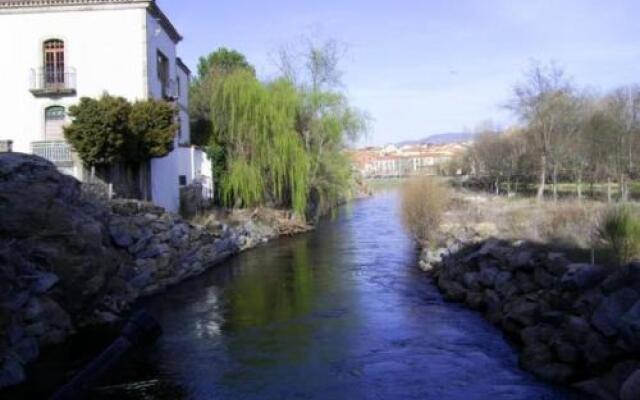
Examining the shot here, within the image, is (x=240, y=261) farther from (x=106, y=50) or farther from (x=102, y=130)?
(x=106, y=50)

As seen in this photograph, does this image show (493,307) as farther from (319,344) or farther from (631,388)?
(631,388)

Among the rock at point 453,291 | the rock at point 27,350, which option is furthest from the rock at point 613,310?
the rock at point 27,350

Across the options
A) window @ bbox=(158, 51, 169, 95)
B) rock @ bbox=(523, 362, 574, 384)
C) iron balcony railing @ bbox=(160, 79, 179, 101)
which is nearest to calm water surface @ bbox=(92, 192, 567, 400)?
rock @ bbox=(523, 362, 574, 384)

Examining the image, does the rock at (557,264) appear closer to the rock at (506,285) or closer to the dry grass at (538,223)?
the rock at (506,285)

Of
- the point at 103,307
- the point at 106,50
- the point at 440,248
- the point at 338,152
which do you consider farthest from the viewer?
the point at 338,152

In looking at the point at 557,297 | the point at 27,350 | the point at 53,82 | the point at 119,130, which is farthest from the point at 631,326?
the point at 53,82

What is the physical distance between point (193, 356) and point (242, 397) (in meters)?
2.53

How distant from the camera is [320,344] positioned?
535 inches

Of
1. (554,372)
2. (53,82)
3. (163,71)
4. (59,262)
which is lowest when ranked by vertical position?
(554,372)

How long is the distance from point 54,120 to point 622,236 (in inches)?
890

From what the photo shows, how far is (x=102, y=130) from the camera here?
24.2 m

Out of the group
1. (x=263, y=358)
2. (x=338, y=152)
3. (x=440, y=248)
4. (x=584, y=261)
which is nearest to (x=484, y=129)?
(x=338, y=152)

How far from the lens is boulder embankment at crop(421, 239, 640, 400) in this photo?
34.4ft

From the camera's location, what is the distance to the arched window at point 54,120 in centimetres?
2852
